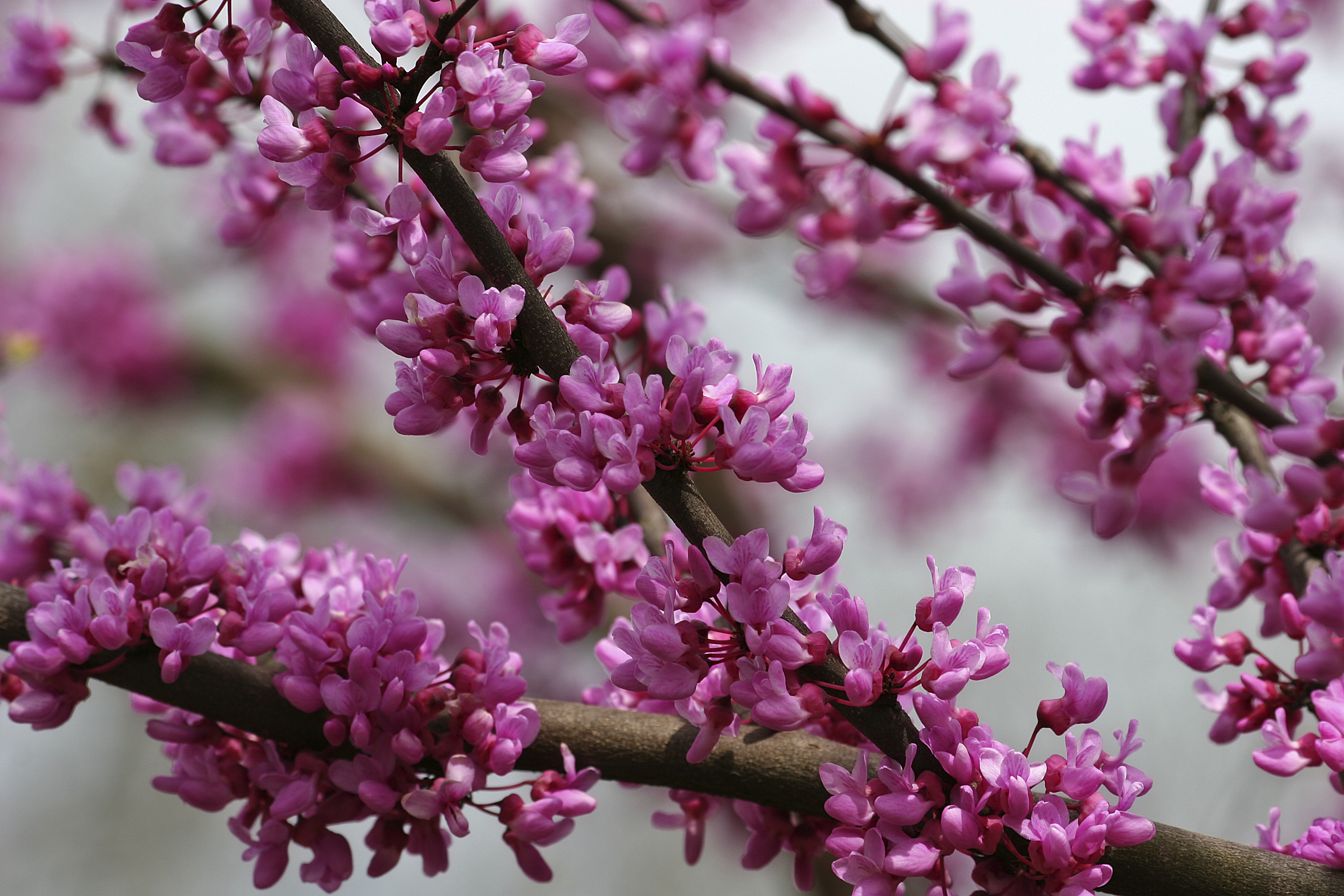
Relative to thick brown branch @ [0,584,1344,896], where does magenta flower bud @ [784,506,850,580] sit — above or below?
above

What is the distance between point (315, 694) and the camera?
1.01 m

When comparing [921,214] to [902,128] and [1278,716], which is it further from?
[1278,716]

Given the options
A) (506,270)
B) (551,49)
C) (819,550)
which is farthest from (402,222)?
(819,550)

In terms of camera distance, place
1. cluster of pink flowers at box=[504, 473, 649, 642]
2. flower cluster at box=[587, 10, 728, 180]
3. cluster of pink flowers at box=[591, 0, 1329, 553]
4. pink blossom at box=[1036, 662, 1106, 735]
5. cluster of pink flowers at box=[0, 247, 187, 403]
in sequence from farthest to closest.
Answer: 1. cluster of pink flowers at box=[0, 247, 187, 403]
2. cluster of pink flowers at box=[504, 473, 649, 642]
3. pink blossom at box=[1036, 662, 1106, 735]
4. flower cluster at box=[587, 10, 728, 180]
5. cluster of pink flowers at box=[591, 0, 1329, 553]

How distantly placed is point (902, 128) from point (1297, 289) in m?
0.76

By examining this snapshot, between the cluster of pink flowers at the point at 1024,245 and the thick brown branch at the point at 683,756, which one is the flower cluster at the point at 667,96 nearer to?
the cluster of pink flowers at the point at 1024,245

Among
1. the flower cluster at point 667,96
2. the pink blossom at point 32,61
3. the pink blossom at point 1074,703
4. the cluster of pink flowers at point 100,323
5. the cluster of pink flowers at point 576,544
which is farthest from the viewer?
the cluster of pink flowers at point 100,323

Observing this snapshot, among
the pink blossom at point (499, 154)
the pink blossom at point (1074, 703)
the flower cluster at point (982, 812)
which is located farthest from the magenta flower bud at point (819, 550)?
the pink blossom at point (499, 154)

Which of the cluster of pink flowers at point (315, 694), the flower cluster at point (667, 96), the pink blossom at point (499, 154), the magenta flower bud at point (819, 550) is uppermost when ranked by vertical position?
the flower cluster at point (667, 96)

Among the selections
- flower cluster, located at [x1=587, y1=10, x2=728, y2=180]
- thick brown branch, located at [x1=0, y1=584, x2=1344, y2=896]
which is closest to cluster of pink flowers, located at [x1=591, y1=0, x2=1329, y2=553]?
flower cluster, located at [x1=587, y1=10, x2=728, y2=180]

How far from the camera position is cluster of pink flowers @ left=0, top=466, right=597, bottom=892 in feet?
3.33

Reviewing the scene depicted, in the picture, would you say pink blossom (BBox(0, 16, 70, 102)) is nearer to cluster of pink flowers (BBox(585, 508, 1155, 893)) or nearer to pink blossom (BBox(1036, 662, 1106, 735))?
cluster of pink flowers (BBox(585, 508, 1155, 893))

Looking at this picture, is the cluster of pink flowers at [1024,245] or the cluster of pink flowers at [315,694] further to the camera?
the cluster of pink flowers at [315,694]

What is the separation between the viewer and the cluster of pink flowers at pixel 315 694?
101 cm
